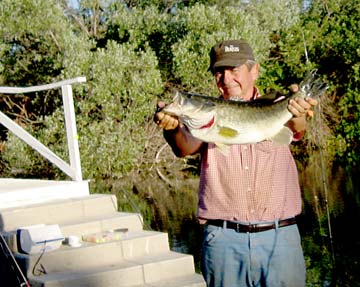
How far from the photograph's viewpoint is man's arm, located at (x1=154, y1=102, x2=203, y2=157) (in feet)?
11.0

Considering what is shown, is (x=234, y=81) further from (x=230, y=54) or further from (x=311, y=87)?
(x=311, y=87)

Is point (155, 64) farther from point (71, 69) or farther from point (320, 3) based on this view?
point (320, 3)

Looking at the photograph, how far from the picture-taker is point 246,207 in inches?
146

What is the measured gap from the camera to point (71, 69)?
17750 mm

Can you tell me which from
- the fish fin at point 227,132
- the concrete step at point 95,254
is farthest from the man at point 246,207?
the concrete step at point 95,254

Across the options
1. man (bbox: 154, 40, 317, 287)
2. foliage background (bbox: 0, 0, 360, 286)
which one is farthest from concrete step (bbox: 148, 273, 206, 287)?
foliage background (bbox: 0, 0, 360, 286)

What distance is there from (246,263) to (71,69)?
1455 cm

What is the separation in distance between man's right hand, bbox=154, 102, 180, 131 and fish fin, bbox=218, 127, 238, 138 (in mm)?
198

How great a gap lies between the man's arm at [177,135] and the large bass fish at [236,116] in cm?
6

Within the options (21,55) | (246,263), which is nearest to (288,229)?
(246,263)

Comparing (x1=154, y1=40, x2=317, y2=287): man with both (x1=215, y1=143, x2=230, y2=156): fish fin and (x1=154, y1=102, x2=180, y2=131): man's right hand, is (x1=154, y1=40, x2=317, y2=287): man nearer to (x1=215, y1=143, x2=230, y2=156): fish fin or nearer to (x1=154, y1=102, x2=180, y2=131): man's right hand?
(x1=215, y1=143, x2=230, y2=156): fish fin

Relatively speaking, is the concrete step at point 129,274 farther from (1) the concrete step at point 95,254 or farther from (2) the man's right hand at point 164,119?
(2) the man's right hand at point 164,119

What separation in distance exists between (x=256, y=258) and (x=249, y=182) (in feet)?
1.20

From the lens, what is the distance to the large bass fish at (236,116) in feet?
10.8
